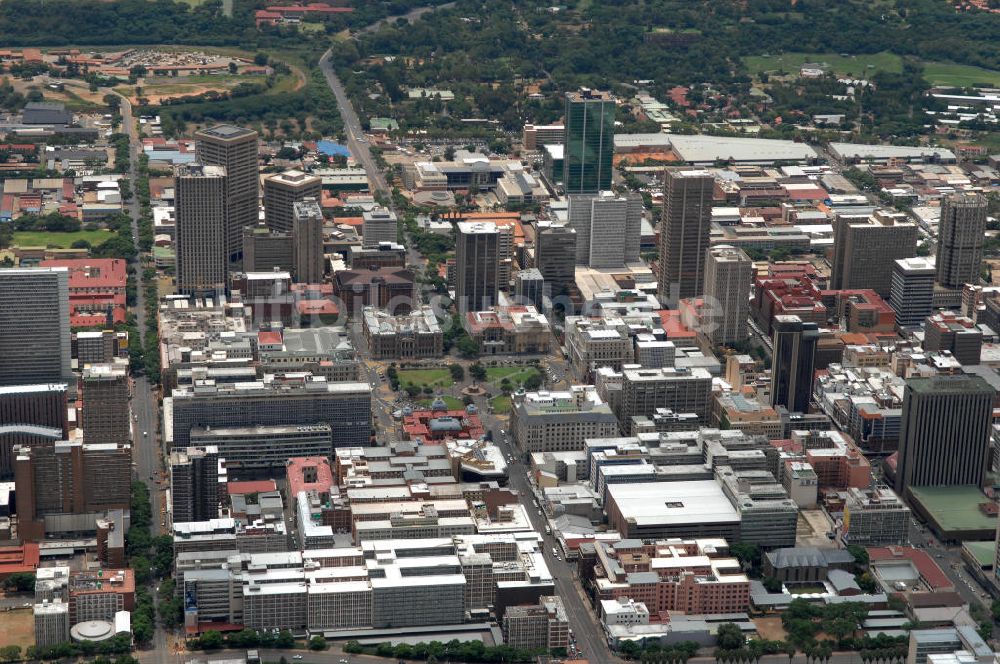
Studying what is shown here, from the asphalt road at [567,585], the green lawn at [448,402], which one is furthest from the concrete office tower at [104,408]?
the asphalt road at [567,585]

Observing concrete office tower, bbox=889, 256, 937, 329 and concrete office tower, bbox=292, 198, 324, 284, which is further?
concrete office tower, bbox=292, 198, 324, 284

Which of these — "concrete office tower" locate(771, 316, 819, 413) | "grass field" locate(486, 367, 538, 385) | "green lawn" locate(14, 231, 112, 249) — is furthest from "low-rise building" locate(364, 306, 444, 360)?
"green lawn" locate(14, 231, 112, 249)

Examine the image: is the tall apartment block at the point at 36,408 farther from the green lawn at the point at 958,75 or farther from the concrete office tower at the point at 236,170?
the green lawn at the point at 958,75

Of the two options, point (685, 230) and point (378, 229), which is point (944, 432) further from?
point (378, 229)

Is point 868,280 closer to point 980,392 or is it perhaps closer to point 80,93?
point 980,392

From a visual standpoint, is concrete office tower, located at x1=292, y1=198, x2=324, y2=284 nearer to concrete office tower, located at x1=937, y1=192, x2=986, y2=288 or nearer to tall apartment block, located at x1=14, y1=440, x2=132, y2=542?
tall apartment block, located at x1=14, y1=440, x2=132, y2=542

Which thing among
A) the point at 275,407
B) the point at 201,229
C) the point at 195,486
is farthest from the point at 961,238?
the point at 195,486
